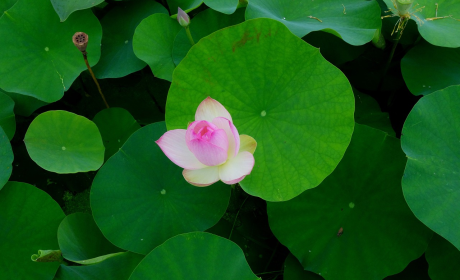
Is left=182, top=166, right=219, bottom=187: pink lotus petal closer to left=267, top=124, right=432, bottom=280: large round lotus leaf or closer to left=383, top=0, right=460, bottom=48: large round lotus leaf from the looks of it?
left=267, top=124, right=432, bottom=280: large round lotus leaf

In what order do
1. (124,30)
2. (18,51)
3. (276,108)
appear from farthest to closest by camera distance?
1. (124,30)
2. (18,51)
3. (276,108)

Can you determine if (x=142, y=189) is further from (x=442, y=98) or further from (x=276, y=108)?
(x=442, y=98)

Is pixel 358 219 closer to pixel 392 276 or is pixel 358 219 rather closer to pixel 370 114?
pixel 392 276

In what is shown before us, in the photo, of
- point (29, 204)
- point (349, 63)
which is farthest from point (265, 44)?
point (29, 204)

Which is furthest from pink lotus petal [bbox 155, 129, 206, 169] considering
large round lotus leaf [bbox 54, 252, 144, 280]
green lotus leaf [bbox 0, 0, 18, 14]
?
green lotus leaf [bbox 0, 0, 18, 14]

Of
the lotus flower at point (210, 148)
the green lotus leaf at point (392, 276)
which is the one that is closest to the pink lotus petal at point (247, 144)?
the lotus flower at point (210, 148)
